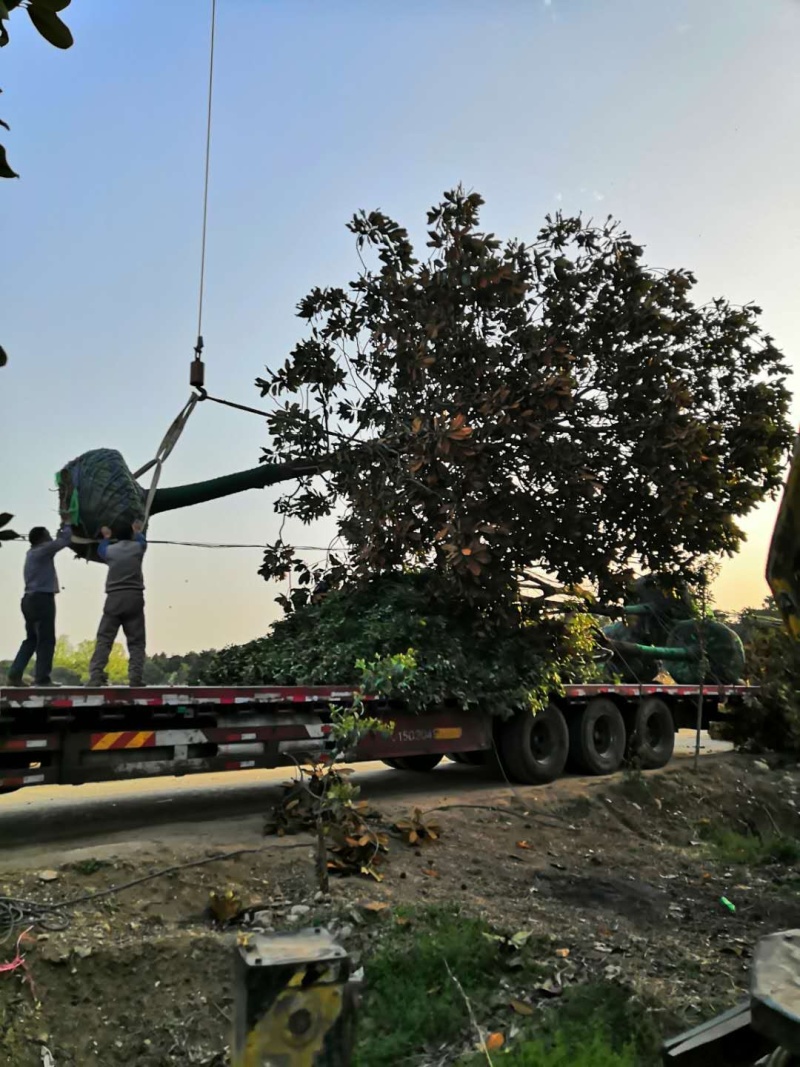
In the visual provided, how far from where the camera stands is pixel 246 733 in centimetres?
805

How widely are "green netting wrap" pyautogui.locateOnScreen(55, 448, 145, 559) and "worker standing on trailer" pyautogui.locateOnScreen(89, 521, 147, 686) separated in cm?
120

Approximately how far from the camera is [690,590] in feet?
44.5

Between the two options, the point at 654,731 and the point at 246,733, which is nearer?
the point at 246,733

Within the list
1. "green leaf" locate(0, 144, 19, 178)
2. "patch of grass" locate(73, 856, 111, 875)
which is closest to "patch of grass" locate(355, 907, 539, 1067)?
"patch of grass" locate(73, 856, 111, 875)

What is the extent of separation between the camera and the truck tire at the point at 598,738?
1184 centimetres

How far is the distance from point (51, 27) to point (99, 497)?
345 inches

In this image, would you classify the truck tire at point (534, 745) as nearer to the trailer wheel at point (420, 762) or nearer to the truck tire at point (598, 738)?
the truck tire at point (598, 738)

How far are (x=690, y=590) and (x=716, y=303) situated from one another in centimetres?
460

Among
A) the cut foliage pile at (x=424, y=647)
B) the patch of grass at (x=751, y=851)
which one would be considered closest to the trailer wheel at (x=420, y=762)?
the cut foliage pile at (x=424, y=647)

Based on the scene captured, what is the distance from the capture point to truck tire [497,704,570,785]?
10.9m

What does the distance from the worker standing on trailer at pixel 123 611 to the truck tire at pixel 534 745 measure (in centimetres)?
505

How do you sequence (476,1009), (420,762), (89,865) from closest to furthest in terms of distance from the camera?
(476,1009) < (89,865) < (420,762)

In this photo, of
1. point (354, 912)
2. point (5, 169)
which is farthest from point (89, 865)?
point (5, 169)

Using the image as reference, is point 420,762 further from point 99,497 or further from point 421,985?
point 421,985
